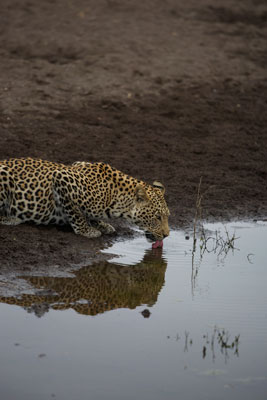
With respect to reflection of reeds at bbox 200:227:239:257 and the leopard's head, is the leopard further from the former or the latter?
reflection of reeds at bbox 200:227:239:257

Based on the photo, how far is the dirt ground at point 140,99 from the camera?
512 inches

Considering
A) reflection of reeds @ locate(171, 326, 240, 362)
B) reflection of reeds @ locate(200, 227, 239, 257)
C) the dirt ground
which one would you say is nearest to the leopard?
the dirt ground

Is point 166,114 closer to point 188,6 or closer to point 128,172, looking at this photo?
point 128,172

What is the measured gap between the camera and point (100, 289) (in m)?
8.60

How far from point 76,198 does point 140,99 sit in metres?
6.98

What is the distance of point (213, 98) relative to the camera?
17.9m

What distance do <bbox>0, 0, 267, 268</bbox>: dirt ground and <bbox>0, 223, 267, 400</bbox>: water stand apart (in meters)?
1.15

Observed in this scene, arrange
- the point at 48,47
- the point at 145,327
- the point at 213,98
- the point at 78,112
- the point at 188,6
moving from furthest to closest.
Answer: the point at 188,6 → the point at 48,47 → the point at 213,98 → the point at 78,112 → the point at 145,327

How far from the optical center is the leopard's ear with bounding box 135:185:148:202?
35.0 ft

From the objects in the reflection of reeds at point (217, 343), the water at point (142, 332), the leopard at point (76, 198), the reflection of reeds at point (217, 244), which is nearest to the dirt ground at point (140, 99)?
the leopard at point (76, 198)

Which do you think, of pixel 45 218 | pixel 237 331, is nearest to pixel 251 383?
pixel 237 331

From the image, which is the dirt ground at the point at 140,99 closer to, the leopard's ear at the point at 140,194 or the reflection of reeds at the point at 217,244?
the leopard's ear at the point at 140,194

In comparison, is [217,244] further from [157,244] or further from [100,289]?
[100,289]

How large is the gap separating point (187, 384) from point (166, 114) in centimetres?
1101
